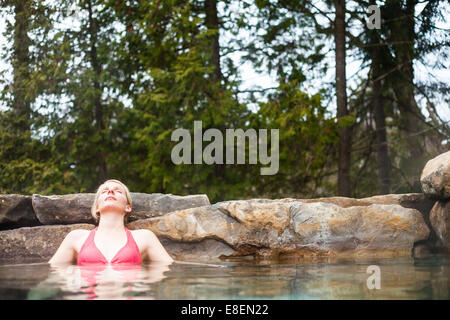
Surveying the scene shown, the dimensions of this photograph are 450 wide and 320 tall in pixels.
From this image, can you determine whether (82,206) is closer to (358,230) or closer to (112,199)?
(112,199)

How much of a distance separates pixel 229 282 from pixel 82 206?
11.4 feet

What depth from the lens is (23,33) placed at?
13016 millimetres

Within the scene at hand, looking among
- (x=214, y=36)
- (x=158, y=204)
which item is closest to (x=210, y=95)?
(x=214, y=36)

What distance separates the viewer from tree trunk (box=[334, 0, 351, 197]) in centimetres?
1069

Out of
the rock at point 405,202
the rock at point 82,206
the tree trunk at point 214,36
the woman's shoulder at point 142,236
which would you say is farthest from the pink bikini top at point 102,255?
the tree trunk at point 214,36

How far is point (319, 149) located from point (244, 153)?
1669mm

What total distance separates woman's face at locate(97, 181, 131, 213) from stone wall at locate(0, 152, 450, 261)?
3.68 feet

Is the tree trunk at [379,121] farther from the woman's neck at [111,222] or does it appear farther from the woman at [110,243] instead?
the woman's neck at [111,222]

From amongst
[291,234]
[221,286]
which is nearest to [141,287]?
[221,286]

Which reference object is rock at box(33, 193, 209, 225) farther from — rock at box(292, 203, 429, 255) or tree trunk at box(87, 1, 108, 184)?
tree trunk at box(87, 1, 108, 184)

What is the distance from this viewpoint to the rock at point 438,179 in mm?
5383

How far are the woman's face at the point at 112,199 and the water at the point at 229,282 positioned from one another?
0.83 meters

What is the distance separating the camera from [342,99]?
10.7 m

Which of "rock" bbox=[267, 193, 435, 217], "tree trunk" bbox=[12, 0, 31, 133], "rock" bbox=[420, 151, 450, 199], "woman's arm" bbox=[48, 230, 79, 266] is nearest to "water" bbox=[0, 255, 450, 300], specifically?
"woman's arm" bbox=[48, 230, 79, 266]
